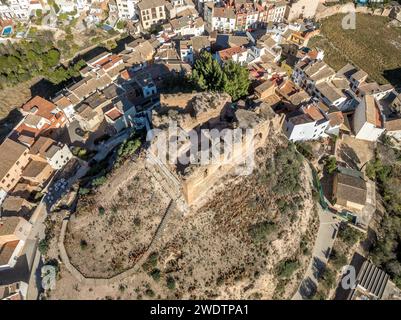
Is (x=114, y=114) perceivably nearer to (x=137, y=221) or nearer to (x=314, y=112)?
(x=137, y=221)

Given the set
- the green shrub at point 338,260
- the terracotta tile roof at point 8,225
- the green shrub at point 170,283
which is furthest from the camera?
the green shrub at point 338,260

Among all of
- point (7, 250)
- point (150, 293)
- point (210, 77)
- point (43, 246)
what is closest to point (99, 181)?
point (43, 246)

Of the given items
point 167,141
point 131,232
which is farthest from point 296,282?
point 167,141

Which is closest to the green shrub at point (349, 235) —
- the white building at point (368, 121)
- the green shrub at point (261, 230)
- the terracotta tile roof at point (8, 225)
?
the green shrub at point (261, 230)

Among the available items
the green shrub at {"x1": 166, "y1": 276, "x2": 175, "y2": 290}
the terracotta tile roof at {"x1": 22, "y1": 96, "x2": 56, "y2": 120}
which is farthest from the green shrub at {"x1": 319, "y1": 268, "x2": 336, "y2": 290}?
the terracotta tile roof at {"x1": 22, "y1": 96, "x2": 56, "y2": 120}

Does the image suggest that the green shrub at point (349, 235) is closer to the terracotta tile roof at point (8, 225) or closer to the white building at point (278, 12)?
the terracotta tile roof at point (8, 225)
